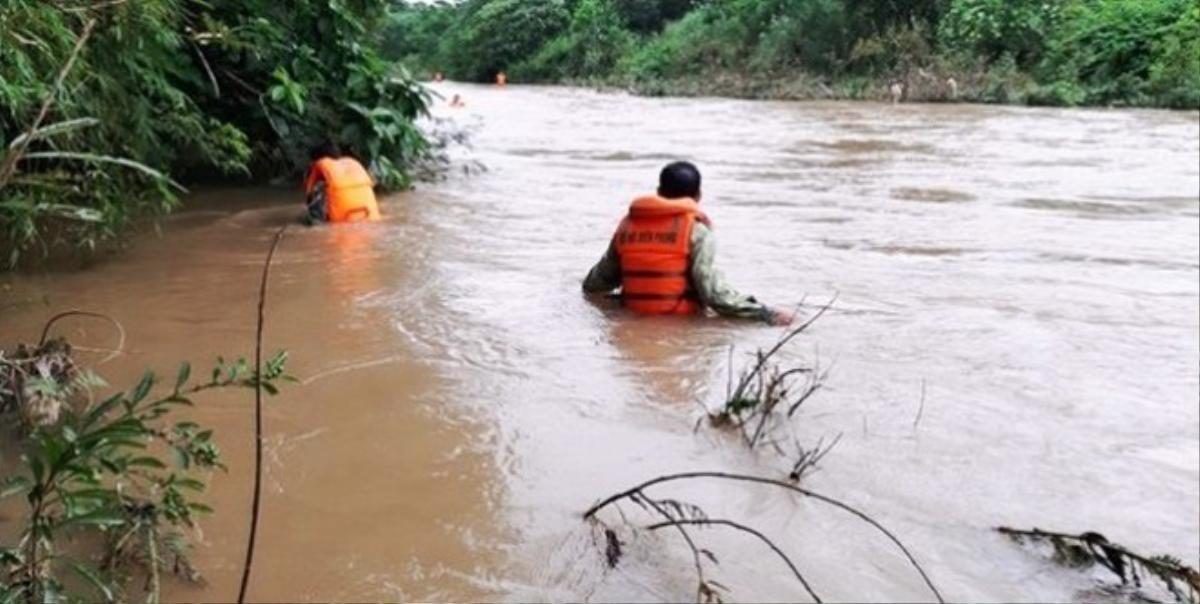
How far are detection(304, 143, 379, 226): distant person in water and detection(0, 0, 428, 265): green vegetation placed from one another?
18.7 inches

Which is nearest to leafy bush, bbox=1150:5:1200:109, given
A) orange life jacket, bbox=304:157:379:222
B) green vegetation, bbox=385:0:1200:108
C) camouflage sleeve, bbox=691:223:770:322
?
green vegetation, bbox=385:0:1200:108

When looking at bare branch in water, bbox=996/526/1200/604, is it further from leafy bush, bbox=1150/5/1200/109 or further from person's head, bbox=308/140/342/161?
person's head, bbox=308/140/342/161

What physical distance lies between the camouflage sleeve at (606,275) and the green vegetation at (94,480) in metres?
2.52

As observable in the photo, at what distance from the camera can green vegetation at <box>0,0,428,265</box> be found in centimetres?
272

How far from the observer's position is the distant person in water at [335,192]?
25.2 ft

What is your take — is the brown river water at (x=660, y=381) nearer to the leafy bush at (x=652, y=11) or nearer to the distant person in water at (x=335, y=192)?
the distant person in water at (x=335, y=192)

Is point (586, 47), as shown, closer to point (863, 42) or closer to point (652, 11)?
point (652, 11)

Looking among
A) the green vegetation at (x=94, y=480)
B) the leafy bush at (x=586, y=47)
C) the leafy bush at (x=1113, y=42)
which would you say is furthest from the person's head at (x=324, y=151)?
the leafy bush at (x=1113, y=42)

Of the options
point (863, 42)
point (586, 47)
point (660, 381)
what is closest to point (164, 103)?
point (660, 381)

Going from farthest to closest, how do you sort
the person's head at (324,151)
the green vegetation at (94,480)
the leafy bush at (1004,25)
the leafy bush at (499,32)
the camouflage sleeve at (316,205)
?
the person's head at (324,151)
the camouflage sleeve at (316,205)
the leafy bush at (499,32)
the leafy bush at (1004,25)
the green vegetation at (94,480)

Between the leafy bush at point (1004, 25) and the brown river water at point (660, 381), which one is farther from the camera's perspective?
the brown river water at point (660, 381)

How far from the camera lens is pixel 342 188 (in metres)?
7.74

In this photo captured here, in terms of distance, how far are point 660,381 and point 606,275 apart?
1342 mm

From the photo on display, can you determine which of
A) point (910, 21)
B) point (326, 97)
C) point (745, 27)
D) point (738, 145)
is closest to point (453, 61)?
point (745, 27)
